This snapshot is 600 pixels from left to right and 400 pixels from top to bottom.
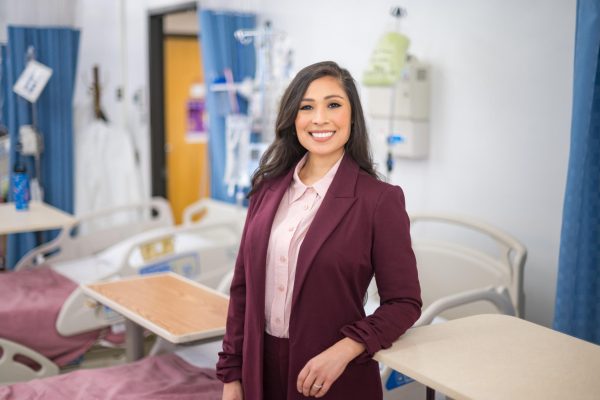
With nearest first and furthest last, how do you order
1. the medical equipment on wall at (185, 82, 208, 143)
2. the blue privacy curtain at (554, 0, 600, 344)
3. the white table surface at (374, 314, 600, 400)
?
the white table surface at (374, 314, 600, 400) → the blue privacy curtain at (554, 0, 600, 344) → the medical equipment on wall at (185, 82, 208, 143)

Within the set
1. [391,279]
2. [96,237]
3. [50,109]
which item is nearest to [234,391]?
[391,279]

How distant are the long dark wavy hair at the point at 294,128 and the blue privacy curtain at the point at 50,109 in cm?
367

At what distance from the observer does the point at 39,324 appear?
349cm

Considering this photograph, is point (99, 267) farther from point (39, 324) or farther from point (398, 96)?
point (398, 96)

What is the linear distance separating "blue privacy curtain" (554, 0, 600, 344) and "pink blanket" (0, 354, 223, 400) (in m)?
1.21

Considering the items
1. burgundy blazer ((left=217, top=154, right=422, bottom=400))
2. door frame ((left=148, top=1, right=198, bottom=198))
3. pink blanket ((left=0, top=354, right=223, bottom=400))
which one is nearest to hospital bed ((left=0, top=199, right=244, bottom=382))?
pink blanket ((left=0, top=354, right=223, bottom=400))

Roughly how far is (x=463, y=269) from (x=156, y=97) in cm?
347

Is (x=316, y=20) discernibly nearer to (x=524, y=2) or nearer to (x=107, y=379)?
(x=524, y=2)

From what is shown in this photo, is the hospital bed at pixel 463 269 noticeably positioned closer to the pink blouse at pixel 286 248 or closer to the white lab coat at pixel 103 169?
the pink blouse at pixel 286 248

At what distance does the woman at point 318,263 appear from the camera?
67.6 inches

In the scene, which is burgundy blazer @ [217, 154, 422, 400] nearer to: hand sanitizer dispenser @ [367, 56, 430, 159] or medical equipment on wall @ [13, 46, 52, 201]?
hand sanitizer dispenser @ [367, 56, 430, 159]

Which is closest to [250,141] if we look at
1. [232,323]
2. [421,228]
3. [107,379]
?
[421,228]

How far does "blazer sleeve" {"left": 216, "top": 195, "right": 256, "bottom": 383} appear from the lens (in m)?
1.96

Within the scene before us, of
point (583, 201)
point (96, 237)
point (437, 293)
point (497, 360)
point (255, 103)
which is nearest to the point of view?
point (497, 360)
